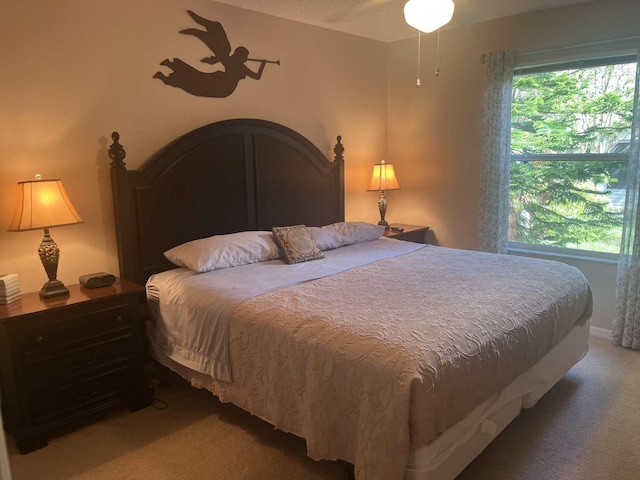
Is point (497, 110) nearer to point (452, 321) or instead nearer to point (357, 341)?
point (452, 321)

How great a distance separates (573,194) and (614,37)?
46.8 inches

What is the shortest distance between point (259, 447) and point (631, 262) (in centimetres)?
291

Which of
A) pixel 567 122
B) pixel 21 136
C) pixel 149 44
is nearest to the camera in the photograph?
pixel 21 136

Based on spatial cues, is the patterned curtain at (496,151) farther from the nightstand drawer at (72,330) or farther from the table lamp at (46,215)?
the table lamp at (46,215)

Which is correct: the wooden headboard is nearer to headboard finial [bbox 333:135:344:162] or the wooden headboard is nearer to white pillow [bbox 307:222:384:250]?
headboard finial [bbox 333:135:344:162]

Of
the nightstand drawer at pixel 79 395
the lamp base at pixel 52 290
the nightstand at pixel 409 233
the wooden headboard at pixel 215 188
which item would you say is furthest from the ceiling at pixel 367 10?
the nightstand drawer at pixel 79 395

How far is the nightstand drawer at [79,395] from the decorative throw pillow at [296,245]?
1.20m

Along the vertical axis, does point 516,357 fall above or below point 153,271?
below

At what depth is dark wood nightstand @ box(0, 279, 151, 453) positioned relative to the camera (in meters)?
2.35

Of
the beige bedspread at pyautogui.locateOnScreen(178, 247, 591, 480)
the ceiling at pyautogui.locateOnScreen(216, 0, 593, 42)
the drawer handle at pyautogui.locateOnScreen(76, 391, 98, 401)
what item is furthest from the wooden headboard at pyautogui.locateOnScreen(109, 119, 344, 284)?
the beige bedspread at pyautogui.locateOnScreen(178, 247, 591, 480)

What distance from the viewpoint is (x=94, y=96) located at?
9.48 ft

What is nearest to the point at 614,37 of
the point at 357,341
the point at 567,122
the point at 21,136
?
the point at 567,122

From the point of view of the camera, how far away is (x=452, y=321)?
2.05m

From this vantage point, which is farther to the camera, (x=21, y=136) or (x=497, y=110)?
(x=497, y=110)
